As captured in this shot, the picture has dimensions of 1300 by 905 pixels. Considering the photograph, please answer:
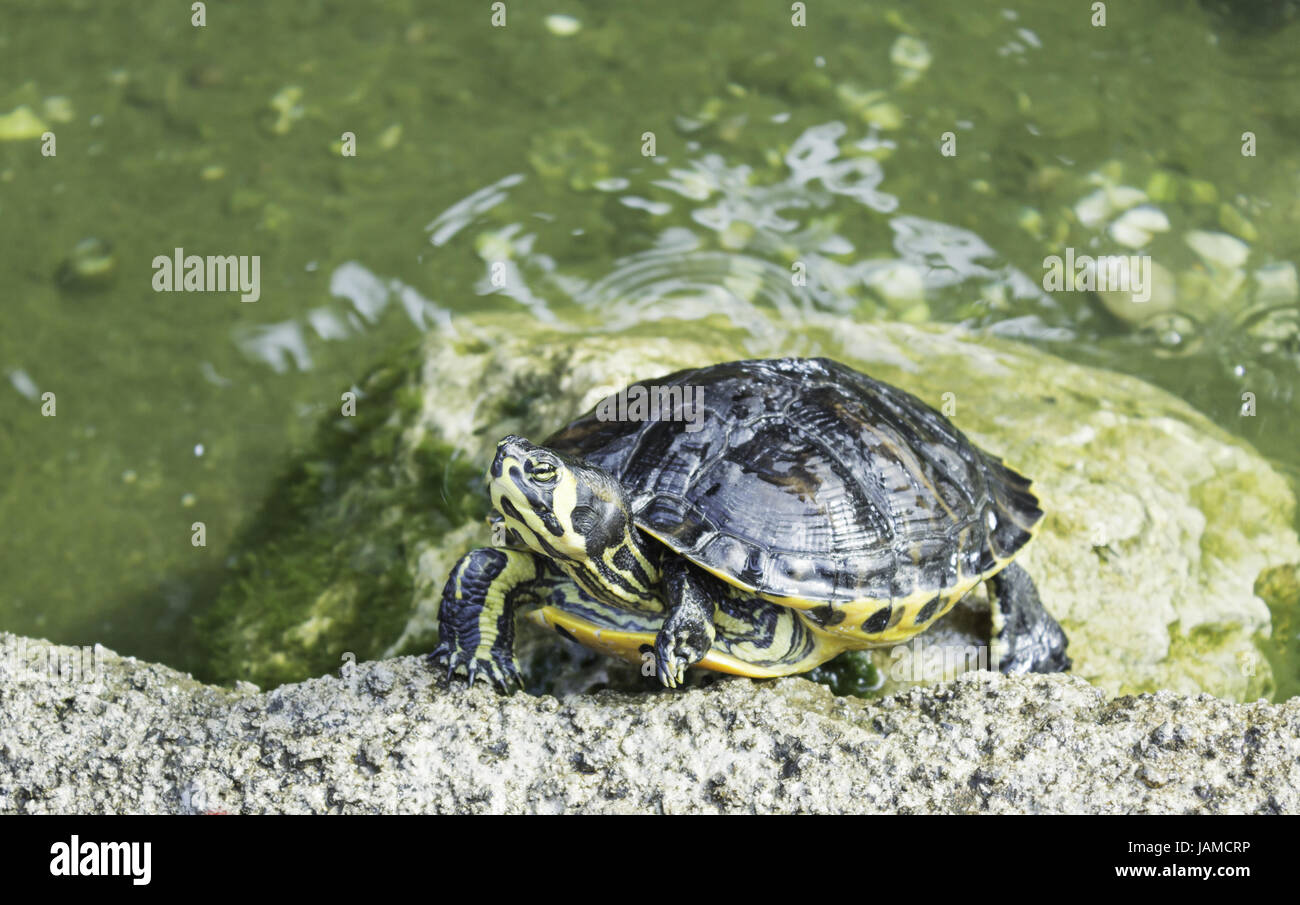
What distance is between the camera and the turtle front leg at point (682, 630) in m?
2.85

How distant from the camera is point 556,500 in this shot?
9.10 ft

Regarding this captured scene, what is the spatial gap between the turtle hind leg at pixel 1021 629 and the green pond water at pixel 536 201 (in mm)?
2593

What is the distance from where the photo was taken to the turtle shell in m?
2.98

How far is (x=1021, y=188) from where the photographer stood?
21.3 ft

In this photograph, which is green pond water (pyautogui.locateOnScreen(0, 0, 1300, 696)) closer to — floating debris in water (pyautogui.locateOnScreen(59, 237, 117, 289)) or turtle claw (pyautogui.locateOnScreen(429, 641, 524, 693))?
floating debris in water (pyautogui.locateOnScreen(59, 237, 117, 289))

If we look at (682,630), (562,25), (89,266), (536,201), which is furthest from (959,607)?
(562,25)

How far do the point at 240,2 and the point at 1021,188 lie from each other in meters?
5.67

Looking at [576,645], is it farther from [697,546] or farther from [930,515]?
[930,515]

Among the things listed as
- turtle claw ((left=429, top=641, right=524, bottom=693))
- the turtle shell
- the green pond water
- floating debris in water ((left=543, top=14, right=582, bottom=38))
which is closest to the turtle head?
the turtle shell
